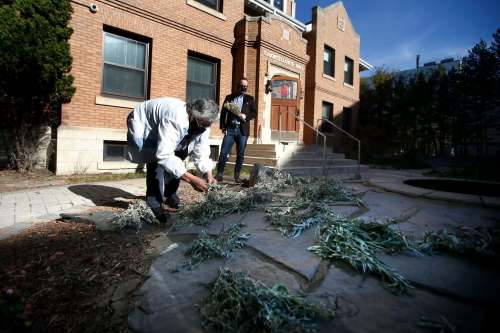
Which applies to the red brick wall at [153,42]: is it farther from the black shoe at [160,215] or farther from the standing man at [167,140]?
the black shoe at [160,215]

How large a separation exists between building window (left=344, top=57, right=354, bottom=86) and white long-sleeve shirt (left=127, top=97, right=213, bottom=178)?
535 inches

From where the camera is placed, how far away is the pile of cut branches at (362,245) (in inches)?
61.8

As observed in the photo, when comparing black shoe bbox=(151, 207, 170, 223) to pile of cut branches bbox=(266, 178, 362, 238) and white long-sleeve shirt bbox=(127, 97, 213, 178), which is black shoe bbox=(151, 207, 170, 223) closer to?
white long-sleeve shirt bbox=(127, 97, 213, 178)

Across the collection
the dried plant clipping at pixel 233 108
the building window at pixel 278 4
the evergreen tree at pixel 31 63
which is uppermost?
the building window at pixel 278 4

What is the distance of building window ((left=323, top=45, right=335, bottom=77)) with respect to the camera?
13.2 metres

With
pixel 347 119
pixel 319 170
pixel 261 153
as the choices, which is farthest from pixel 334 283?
pixel 347 119

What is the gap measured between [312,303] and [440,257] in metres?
1.18

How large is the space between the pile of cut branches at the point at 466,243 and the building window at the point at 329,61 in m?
12.3

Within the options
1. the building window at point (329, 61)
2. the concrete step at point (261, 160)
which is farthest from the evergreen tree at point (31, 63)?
the building window at point (329, 61)

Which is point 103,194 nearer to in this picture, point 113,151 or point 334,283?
point 113,151

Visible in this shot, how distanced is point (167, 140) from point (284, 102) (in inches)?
310

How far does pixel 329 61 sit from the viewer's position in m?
13.4

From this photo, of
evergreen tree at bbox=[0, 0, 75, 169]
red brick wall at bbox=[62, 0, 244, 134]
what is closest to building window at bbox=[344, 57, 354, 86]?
red brick wall at bbox=[62, 0, 244, 134]

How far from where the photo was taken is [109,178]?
18.7 feet
